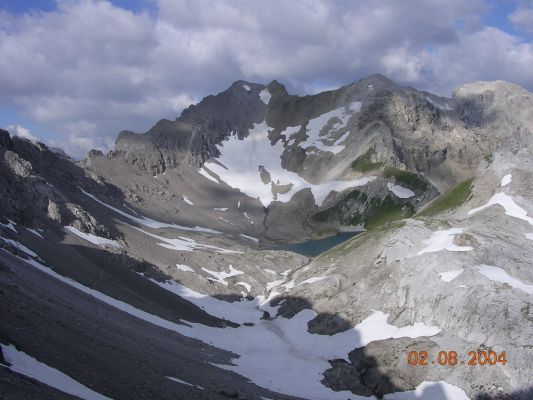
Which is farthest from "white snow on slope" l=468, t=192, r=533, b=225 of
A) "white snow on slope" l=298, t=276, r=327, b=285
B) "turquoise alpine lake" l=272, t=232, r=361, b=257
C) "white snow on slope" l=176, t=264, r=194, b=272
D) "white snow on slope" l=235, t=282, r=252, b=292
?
"turquoise alpine lake" l=272, t=232, r=361, b=257

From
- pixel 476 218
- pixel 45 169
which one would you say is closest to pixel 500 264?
pixel 476 218

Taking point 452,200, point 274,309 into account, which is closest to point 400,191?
point 452,200

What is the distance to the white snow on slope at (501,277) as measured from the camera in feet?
169

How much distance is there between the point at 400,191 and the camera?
641 feet

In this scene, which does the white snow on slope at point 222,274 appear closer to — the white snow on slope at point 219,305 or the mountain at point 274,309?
the mountain at point 274,309

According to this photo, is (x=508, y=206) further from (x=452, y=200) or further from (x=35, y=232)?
(x=35, y=232)

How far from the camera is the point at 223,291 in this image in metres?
96.2

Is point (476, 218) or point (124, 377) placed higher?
point (476, 218)

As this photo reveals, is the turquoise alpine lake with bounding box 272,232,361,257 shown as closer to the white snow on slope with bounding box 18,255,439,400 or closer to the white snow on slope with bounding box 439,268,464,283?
the white snow on slope with bounding box 18,255,439,400

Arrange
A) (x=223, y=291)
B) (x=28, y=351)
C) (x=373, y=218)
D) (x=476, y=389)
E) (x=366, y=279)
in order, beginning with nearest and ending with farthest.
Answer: (x=28, y=351)
(x=476, y=389)
(x=366, y=279)
(x=223, y=291)
(x=373, y=218)

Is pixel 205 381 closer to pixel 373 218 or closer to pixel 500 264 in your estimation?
pixel 500 264

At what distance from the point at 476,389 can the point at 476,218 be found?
31.1 meters

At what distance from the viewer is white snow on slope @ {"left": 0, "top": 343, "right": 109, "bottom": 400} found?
24656 mm
